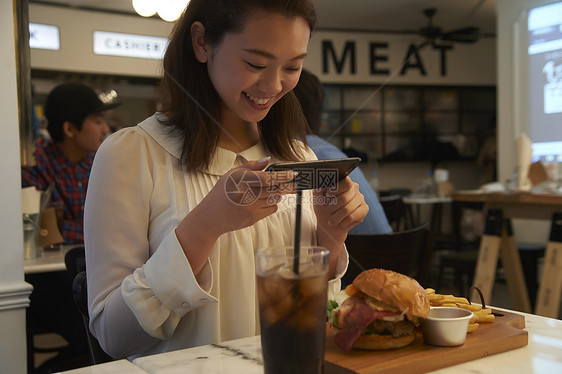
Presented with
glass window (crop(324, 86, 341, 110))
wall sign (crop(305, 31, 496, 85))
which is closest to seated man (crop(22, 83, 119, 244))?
wall sign (crop(305, 31, 496, 85))

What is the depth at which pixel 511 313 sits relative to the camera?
1.00 metres

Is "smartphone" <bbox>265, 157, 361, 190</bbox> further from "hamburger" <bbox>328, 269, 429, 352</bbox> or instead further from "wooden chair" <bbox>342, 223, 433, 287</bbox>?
"wooden chair" <bbox>342, 223, 433, 287</bbox>

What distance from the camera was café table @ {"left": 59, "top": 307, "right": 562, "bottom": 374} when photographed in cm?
77

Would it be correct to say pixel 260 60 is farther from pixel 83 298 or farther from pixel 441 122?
pixel 441 122

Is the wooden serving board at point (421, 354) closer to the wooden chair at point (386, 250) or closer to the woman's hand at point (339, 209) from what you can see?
the woman's hand at point (339, 209)

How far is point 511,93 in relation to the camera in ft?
19.8

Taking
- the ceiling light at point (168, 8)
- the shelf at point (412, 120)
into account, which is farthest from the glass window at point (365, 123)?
the ceiling light at point (168, 8)

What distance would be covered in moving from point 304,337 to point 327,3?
7.10 meters

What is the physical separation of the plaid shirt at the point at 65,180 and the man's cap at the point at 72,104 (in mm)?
191

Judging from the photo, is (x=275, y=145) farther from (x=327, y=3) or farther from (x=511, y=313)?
(x=327, y=3)

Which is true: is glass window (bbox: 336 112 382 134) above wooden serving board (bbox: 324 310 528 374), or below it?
above

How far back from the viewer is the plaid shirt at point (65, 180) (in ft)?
10.4

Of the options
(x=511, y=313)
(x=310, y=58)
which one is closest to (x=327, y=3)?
(x=310, y=58)

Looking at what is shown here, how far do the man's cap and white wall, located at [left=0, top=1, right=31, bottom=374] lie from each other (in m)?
1.59
